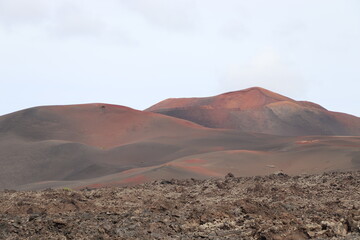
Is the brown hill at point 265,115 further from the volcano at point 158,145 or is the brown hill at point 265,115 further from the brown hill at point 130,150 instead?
the brown hill at point 130,150

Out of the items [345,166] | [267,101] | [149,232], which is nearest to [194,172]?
[345,166]

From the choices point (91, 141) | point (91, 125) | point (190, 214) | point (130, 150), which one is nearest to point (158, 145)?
point (130, 150)

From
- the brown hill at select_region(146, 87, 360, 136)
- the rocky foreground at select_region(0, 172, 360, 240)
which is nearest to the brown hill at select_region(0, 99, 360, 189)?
the rocky foreground at select_region(0, 172, 360, 240)

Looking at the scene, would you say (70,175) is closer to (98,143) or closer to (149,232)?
(98,143)

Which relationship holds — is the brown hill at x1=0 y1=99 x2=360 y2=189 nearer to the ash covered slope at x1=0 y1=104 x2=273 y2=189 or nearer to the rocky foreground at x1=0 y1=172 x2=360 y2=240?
the ash covered slope at x1=0 y1=104 x2=273 y2=189

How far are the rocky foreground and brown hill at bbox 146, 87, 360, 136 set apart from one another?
6206cm

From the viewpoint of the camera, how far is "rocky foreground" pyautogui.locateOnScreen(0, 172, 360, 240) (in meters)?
12.4

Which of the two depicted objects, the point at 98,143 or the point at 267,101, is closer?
the point at 98,143

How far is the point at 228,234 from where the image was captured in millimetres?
12812

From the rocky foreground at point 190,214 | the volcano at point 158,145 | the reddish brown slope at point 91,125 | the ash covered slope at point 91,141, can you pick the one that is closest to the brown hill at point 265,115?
the volcano at point 158,145

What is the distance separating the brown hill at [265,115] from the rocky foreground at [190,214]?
6206 cm

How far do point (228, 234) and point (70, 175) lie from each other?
34.5m

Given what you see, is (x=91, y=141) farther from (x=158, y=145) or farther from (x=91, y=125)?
(x=158, y=145)

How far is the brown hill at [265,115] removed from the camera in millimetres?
84062
